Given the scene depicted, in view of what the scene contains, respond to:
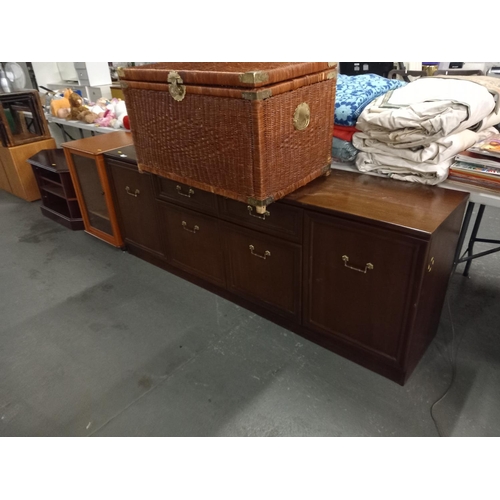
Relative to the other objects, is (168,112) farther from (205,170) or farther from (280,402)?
(280,402)

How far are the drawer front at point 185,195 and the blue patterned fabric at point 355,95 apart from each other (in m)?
0.67

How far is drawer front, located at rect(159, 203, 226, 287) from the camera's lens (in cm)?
196

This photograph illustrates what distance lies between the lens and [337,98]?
5.48ft

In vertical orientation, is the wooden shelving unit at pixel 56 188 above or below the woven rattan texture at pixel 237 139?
below

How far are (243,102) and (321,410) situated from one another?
3.80 feet

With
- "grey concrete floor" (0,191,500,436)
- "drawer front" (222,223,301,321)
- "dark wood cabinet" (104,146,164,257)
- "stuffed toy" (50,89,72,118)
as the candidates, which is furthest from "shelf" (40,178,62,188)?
"drawer front" (222,223,301,321)

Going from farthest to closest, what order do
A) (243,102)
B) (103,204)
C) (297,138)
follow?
1. (103,204)
2. (297,138)
3. (243,102)

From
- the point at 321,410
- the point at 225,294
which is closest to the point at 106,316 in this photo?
the point at 225,294

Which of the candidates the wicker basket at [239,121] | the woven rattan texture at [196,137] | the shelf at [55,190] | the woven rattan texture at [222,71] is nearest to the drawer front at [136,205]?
the woven rattan texture at [196,137]

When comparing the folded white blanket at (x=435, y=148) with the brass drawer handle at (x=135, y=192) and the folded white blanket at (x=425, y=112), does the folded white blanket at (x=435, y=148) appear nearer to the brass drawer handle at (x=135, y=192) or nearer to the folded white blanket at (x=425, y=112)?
the folded white blanket at (x=425, y=112)

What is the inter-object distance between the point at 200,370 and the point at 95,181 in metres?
1.51

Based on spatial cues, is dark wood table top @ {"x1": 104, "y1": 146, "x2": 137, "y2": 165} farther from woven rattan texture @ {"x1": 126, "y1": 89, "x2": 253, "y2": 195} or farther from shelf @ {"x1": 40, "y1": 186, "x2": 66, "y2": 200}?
shelf @ {"x1": 40, "y1": 186, "x2": 66, "y2": 200}

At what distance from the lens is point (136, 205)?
7.57ft

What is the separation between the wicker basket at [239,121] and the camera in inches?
50.9
